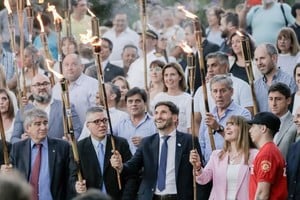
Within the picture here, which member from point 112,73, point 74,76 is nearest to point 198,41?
point 74,76

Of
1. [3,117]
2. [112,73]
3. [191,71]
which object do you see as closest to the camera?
[191,71]

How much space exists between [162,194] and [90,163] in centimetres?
93

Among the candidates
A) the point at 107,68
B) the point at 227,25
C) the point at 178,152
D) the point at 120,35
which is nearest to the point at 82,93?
the point at 107,68

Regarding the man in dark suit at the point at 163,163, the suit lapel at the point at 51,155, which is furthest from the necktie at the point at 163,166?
the suit lapel at the point at 51,155

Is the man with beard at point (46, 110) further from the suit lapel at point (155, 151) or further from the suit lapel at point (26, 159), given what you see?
the suit lapel at point (155, 151)

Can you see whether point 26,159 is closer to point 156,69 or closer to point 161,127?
point 161,127

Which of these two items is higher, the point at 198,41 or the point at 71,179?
the point at 198,41

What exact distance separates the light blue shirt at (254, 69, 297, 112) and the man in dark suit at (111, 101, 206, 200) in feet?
4.05

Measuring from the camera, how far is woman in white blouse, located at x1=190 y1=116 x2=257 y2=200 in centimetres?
1173

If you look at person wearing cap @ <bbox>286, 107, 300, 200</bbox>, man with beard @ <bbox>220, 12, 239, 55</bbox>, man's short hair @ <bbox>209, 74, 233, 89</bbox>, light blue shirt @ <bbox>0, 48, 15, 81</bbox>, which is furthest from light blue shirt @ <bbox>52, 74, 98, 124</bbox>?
person wearing cap @ <bbox>286, 107, 300, 200</bbox>

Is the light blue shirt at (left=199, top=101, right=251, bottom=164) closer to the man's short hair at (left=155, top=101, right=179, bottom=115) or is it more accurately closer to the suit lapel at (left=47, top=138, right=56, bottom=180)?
the man's short hair at (left=155, top=101, right=179, bottom=115)

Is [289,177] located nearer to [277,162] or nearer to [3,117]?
[277,162]

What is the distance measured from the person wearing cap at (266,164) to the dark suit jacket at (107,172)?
1.79 meters

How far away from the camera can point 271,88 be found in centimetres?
1256
